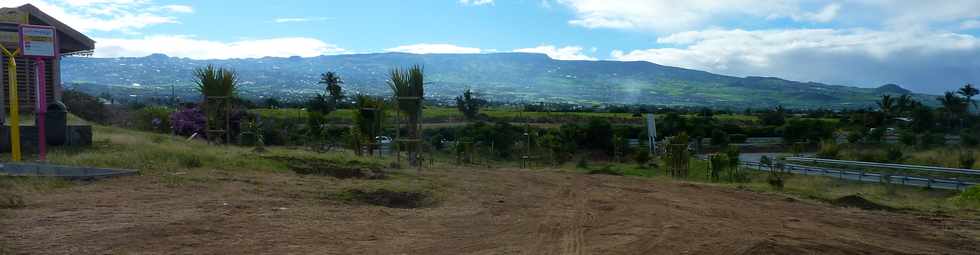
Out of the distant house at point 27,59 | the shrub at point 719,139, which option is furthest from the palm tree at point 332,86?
the distant house at point 27,59

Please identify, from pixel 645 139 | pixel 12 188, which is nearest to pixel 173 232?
pixel 12 188

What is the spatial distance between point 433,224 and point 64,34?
19.5 meters

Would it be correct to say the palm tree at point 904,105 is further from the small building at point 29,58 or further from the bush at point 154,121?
the small building at point 29,58

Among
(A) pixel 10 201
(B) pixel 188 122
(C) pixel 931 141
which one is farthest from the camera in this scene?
(C) pixel 931 141

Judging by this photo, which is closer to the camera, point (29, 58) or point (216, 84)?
point (29, 58)

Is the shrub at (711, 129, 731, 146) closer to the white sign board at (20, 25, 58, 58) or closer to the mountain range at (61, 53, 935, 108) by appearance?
the white sign board at (20, 25, 58, 58)

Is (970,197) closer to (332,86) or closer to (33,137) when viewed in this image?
(33,137)

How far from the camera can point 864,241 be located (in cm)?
845

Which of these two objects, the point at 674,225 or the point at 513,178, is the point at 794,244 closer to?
the point at 674,225

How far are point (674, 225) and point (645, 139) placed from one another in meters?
39.8

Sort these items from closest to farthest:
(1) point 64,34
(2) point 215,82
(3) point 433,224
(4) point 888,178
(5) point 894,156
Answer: (3) point 433,224
(2) point 215,82
(4) point 888,178
(1) point 64,34
(5) point 894,156

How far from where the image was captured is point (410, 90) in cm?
1831

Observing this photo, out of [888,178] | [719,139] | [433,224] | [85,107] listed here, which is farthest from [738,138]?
[433,224]

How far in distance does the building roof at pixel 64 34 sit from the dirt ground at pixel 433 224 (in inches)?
527
